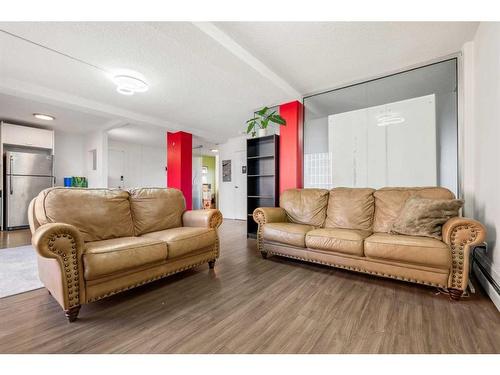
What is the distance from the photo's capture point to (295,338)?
126 cm

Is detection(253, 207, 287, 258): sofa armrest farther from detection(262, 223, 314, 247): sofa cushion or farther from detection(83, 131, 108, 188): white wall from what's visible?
detection(83, 131, 108, 188): white wall

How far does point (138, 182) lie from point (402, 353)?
7891 millimetres

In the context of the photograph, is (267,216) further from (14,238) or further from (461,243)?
(14,238)

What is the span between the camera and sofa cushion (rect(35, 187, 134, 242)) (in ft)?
5.85

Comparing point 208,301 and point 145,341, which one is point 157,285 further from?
point 145,341

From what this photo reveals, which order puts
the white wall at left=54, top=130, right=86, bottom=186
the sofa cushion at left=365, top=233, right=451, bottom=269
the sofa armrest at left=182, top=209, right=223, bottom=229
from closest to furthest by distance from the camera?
the sofa cushion at left=365, top=233, right=451, bottom=269 < the sofa armrest at left=182, top=209, right=223, bottom=229 < the white wall at left=54, top=130, right=86, bottom=186

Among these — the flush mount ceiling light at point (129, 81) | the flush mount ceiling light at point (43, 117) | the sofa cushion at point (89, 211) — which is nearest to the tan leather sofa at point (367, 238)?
the sofa cushion at point (89, 211)

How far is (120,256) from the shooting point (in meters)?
1.62

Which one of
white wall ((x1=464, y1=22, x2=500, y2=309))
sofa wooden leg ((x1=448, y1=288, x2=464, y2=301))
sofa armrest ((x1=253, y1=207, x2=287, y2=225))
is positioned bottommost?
sofa wooden leg ((x1=448, y1=288, x2=464, y2=301))

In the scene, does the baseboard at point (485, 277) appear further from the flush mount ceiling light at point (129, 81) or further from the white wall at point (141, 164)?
the white wall at point (141, 164)

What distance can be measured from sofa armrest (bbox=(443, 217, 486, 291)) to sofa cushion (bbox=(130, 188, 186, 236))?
8.66ft

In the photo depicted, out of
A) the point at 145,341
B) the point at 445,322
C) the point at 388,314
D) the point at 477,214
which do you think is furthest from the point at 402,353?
the point at 477,214

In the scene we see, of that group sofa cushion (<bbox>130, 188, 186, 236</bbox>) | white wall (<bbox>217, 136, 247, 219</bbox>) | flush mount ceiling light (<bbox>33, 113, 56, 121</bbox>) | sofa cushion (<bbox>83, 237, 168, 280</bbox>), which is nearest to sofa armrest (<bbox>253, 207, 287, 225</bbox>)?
sofa cushion (<bbox>130, 188, 186, 236</bbox>)

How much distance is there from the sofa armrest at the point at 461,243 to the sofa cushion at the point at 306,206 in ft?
4.34
